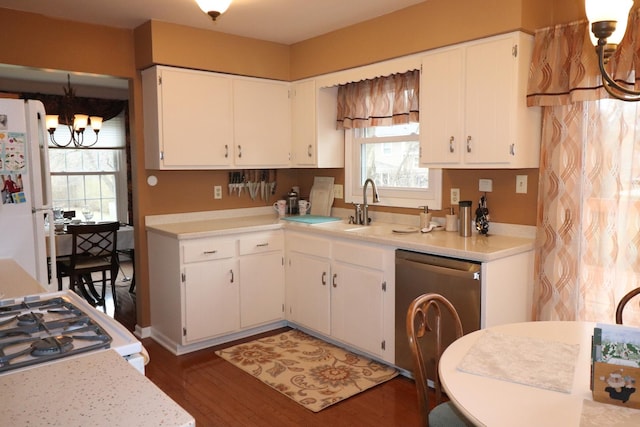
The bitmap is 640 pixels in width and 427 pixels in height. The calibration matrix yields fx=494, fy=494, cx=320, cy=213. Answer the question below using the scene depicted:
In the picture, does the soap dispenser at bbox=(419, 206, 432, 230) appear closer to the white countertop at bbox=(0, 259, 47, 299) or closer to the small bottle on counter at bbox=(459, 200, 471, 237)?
the small bottle on counter at bbox=(459, 200, 471, 237)

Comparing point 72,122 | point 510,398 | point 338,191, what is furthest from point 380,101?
point 72,122

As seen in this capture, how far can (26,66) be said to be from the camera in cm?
339

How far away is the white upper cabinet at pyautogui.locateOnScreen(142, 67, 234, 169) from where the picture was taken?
144 inches

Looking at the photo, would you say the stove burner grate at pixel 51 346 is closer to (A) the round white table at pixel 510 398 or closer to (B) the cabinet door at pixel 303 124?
(A) the round white table at pixel 510 398

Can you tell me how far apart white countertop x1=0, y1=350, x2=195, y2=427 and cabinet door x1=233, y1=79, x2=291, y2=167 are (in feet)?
9.84

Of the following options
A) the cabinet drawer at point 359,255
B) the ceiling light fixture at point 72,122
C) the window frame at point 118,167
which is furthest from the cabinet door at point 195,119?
the window frame at point 118,167

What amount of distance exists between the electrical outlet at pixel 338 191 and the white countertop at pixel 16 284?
256 centimetres

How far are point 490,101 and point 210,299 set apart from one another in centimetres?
236

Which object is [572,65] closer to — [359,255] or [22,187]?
[359,255]

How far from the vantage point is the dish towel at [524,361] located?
4.63 ft

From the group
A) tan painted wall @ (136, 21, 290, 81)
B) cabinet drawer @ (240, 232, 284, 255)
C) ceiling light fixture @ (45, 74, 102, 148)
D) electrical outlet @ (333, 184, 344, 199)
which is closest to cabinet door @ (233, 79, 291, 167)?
tan painted wall @ (136, 21, 290, 81)

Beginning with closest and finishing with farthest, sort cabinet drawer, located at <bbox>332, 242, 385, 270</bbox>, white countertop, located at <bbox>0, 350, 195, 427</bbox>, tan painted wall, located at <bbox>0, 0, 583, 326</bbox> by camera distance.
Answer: white countertop, located at <bbox>0, 350, 195, 427</bbox> → tan painted wall, located at <bbox>0, 0, 583, 326</bbox> → cabinet drawer, located at <bbox>332, 242, 385, 270</bbox>

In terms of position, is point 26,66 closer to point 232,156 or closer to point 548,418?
point 232,156

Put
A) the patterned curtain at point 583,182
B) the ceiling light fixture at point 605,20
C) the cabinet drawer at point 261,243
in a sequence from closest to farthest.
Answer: the ceiling light fixture at point 605,20 → the patterned curtain at point 583,182 → the cabinet drawer at point 261,243
